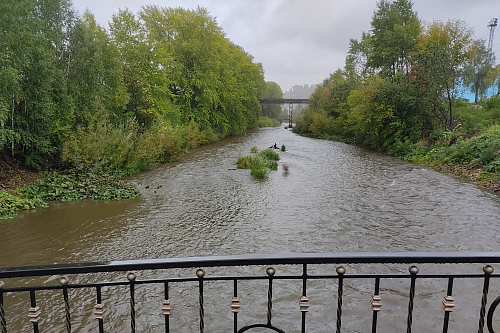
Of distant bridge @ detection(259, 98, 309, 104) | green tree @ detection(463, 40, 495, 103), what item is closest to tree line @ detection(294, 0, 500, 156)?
green tree @ detection(463, 40, 495, 103)

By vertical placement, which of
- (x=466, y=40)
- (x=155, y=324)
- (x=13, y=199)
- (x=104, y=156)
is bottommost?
(x=155, y=324)

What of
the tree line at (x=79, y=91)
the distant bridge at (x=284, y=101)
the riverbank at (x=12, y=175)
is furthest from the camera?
the distant bridge at (x=284, y=101)

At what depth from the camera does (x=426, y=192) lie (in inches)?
456

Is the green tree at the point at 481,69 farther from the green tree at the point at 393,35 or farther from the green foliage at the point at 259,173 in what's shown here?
the green foliage at the point at 259,173

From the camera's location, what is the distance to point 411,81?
73.5ft

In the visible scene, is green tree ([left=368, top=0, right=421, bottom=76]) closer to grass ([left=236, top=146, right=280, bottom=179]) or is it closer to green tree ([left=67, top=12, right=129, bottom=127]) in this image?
grass ([left=236, top=146, right=280, bottom=179])

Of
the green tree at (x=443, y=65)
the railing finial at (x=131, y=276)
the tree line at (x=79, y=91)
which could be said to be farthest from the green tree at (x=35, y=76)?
the green tree at (x=443, y=65)

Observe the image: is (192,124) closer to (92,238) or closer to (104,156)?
(104,156)

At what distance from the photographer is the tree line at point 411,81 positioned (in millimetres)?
19781

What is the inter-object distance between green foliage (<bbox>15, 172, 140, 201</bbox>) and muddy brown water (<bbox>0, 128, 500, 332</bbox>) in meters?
0.53

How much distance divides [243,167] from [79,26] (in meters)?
9.83

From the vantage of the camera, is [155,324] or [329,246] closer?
[155,324]

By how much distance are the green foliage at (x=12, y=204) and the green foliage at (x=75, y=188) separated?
0.43m

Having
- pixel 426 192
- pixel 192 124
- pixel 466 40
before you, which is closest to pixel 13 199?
pixel 426 192
